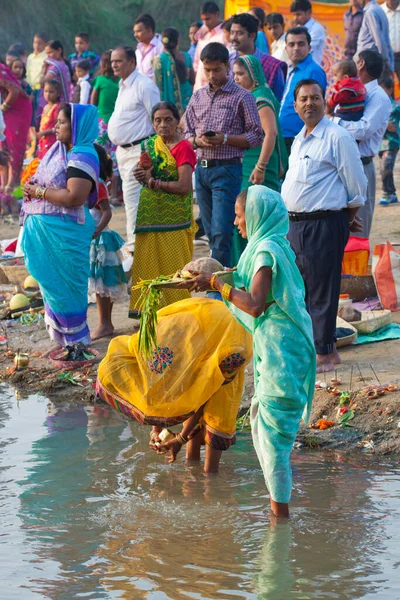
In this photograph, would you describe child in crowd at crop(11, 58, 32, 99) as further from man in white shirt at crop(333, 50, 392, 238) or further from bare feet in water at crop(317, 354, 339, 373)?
bare feet in water at crop(317, 354, 339, 373)

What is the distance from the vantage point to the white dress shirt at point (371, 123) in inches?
356

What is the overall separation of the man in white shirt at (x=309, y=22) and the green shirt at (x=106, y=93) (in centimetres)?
227

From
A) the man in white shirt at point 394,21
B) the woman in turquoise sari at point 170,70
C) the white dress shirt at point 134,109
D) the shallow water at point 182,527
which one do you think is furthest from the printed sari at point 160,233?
the man in white shirt at point 394,21

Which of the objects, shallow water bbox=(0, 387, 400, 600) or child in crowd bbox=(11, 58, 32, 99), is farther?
child in crowd bbox=(11, 58, 32, 99)

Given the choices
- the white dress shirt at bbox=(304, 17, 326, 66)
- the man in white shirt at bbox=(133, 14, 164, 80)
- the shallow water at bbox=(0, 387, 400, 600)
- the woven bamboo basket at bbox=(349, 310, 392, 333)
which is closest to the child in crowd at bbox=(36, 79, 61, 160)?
the man in white shirt at bbox=(133, 14, 164, 80)

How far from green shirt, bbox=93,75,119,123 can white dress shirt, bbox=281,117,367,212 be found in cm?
571

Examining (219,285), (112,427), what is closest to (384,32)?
(112,427)

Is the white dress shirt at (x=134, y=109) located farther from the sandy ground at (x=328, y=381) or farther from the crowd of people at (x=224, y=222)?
the sandy ground at (x=328, y=381)

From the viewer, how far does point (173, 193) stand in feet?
26.0

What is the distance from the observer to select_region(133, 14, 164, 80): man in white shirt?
12.8 m

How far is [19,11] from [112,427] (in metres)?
19.3

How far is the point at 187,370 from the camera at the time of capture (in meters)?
5.50

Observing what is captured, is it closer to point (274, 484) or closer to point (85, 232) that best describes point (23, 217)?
point (85, 232)

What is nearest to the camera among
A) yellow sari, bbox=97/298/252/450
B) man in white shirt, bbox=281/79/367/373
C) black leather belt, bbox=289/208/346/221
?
yellow sari, bbox=97/298/252/450
